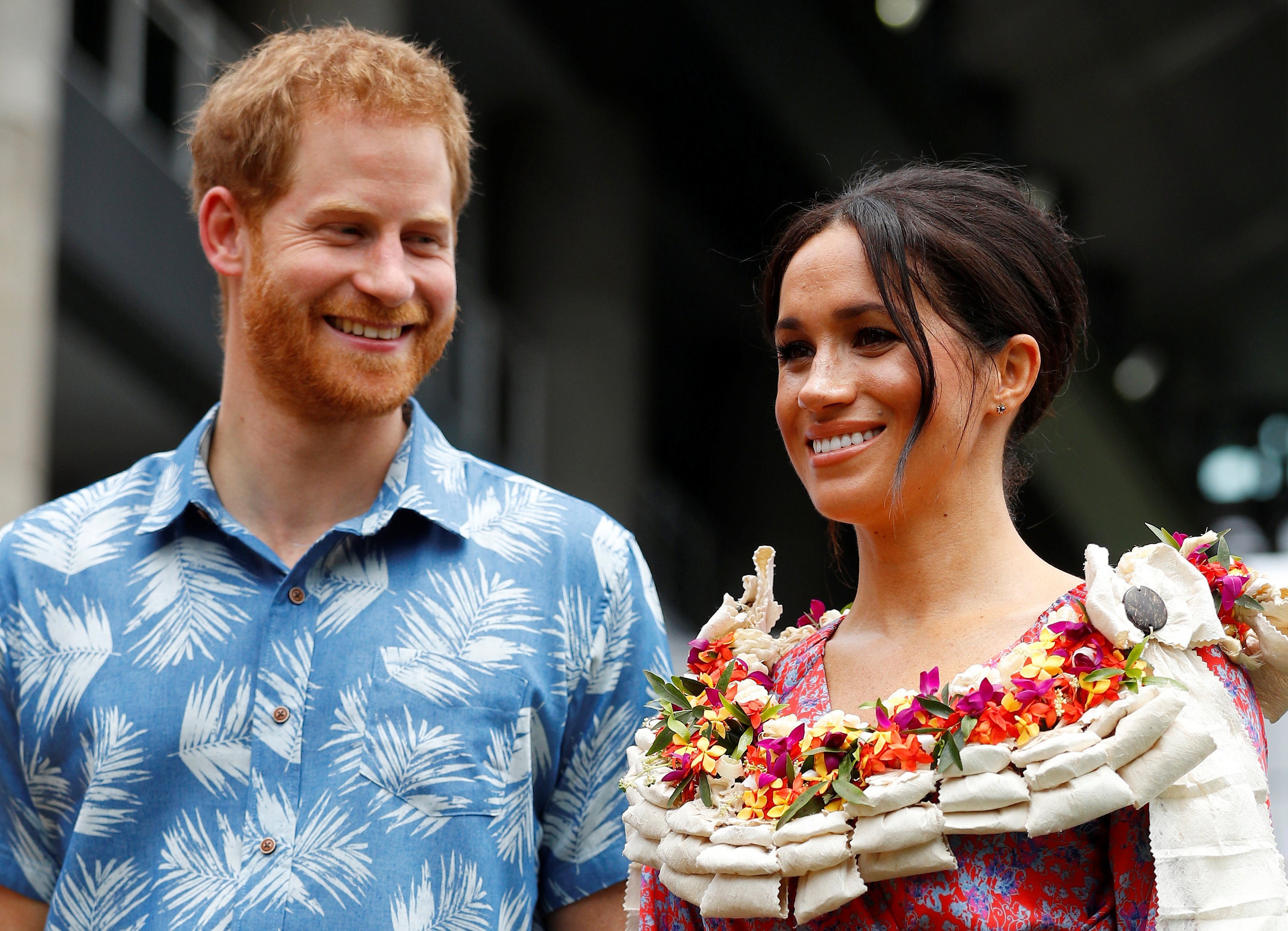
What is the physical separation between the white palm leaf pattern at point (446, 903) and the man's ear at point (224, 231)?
1151mm

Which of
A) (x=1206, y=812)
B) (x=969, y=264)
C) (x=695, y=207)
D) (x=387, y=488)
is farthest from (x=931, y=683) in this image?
(x=695, y=207)

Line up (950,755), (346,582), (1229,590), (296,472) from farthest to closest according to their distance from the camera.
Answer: (296,472), (346,582), (1229,590), (950,755)

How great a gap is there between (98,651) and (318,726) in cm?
40

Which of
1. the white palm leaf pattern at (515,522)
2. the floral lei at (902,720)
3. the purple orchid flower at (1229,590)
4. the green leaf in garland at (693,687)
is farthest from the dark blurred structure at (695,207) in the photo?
the purple orchid flower at (1229,590)

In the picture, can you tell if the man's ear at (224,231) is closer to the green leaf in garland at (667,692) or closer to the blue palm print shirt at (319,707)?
the blue palm print shirt at (319,707)

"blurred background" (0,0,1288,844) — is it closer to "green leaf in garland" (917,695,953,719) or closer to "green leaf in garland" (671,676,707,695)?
"green leaf in garland" (671,676,707,695)

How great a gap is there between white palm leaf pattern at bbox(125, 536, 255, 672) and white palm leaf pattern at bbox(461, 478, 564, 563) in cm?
41

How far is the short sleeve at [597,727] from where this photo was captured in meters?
2.50

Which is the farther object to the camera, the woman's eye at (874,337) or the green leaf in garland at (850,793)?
the woman's eye at (874,337)

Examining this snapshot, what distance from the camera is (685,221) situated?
439 inches

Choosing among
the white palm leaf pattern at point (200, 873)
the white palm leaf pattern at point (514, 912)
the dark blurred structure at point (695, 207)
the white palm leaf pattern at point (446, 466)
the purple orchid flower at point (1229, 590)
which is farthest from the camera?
the dark blurred structure at point (695, 207)

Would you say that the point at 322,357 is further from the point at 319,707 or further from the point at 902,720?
the point at 902,720

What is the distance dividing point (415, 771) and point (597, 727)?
0.34 m

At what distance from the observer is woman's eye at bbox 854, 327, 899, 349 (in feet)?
6.54
